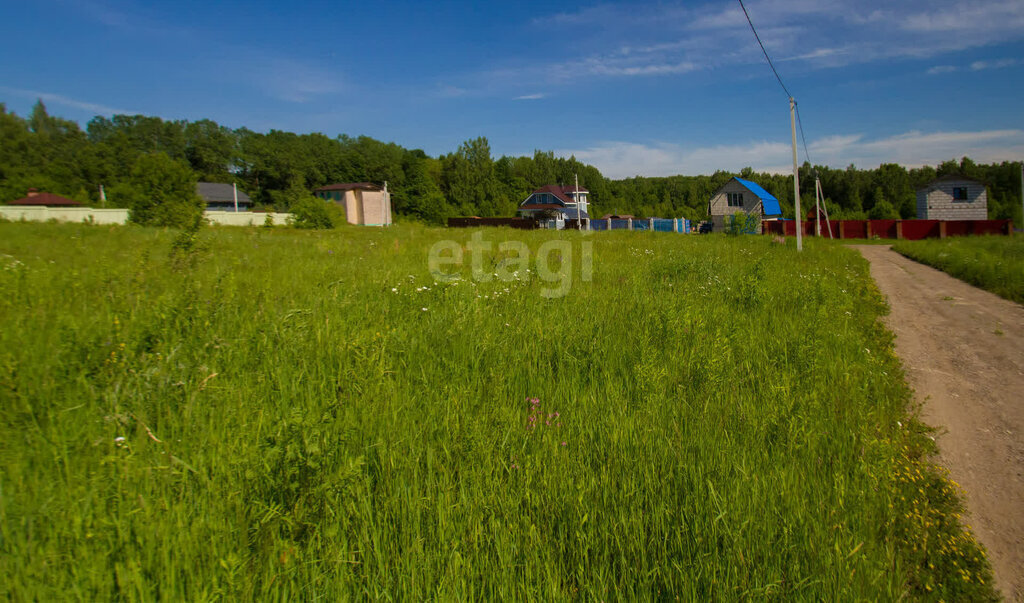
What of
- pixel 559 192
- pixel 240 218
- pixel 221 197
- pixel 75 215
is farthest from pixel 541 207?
pixel 75 215

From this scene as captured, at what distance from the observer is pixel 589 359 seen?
4406mm

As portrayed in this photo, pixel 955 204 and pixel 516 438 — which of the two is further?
pixel 955 204

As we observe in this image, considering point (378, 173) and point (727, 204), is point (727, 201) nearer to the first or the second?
point (727, 204)

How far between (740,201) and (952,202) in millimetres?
18781

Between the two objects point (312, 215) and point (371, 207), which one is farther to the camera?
point (371, 207)

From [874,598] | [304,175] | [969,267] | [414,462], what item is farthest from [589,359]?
[304,175]

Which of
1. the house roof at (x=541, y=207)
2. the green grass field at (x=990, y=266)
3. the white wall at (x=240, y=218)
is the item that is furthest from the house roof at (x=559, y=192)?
the green grass field at (x=990, y=266)

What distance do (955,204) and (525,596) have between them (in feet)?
207

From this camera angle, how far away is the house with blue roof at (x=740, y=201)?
52.4 meters

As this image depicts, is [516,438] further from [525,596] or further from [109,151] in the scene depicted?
[109,151]

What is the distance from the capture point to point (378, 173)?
3406 inches

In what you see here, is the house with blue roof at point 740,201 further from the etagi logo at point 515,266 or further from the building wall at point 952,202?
the etagi logo at point 515,266

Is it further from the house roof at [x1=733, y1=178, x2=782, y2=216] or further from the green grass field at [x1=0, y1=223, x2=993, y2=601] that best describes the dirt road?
the house roof at [x1=733, y1=178, x2=782, y2=216]

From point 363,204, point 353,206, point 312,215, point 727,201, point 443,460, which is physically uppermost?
point 363,204
